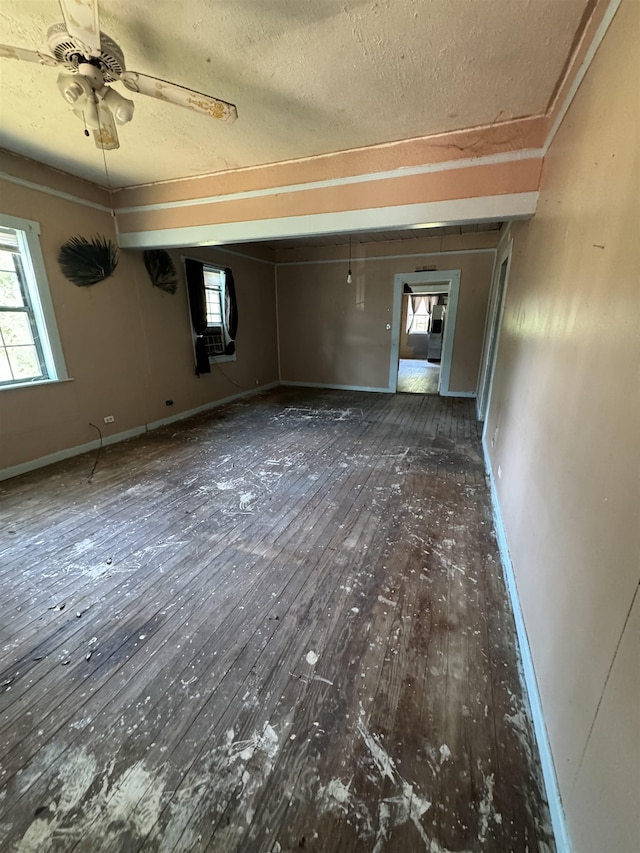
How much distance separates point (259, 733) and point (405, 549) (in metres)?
1.28

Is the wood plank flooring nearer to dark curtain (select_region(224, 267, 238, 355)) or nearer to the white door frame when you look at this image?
the white door frame

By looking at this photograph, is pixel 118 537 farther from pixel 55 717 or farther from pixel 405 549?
pixel 405 549

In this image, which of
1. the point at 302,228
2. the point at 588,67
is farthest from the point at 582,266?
the point at 302,228

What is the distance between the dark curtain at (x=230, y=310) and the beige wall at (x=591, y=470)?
15.6 feet

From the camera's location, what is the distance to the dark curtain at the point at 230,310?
5.64 meters

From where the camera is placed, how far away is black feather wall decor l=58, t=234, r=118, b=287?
3457 millimetres

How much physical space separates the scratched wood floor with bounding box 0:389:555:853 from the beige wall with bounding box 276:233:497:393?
13.8 feet

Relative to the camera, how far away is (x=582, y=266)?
1.35 metres

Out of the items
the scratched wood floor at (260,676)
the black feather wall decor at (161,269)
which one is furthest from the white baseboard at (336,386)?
the scratched wood floor at (260,676)

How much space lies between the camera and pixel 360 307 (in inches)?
259

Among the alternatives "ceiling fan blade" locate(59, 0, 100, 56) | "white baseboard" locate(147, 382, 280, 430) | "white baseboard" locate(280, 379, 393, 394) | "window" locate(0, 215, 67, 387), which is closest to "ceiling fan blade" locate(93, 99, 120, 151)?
"ceiling fan blade" locate(59, 0, 100, 56)

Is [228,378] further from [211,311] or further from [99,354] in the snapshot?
[99,354]

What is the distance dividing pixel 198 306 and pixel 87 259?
5.17 feet

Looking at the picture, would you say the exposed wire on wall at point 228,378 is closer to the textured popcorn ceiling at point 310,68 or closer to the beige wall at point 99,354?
the beige wall at point 99,354
